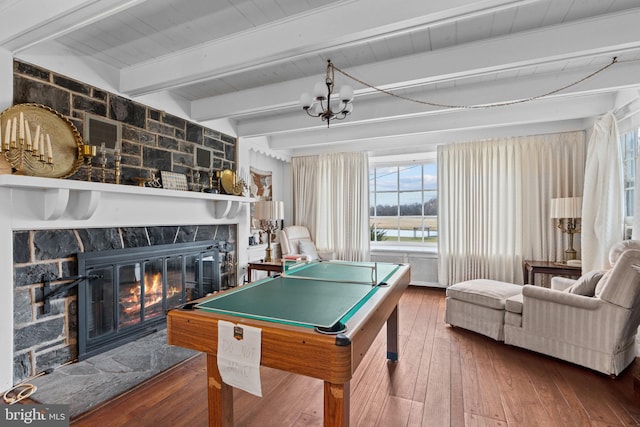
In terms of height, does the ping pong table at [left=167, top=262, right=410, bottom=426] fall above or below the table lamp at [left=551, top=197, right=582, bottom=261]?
below

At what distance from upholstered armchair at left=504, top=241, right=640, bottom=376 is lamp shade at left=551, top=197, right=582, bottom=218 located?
124 centimetres

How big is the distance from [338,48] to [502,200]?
11.7 feet

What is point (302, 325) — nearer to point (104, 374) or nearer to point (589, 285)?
point (104, 374)

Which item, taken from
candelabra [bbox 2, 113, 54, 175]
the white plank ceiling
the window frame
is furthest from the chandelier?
the window frame

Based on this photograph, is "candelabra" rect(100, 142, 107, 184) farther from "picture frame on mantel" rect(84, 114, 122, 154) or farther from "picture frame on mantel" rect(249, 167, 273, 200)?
"picture frame on mantel" rect(249, 167, 273, 200)

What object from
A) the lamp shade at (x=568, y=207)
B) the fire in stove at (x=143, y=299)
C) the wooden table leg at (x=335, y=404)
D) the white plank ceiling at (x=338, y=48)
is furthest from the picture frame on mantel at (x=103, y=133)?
the lamp shade at (x=568, y=207)

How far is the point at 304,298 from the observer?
71.1 inches

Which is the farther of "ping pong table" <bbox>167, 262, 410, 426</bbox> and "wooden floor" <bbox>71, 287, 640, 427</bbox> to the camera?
"wooden floor" <bbox>71, 287, 640, 427</bbox>

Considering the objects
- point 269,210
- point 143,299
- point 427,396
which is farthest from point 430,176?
point 143,299

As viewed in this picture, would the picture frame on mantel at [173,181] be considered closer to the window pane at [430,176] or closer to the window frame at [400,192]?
the window frame at [400,192]

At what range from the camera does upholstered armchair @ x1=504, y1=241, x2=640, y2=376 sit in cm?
229

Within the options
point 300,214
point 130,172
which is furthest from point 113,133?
point 300,214

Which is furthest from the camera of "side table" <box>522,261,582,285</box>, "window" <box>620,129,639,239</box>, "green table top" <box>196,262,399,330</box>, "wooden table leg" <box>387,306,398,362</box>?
"side table" <box>522,261,582,285</box>

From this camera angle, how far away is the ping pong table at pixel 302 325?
123 centimetres
